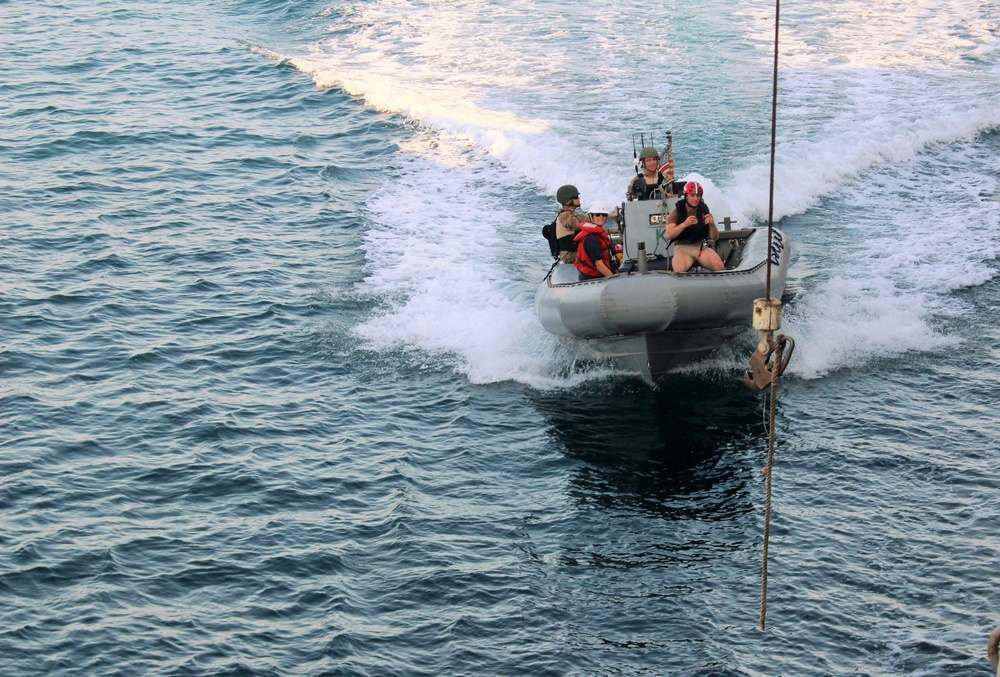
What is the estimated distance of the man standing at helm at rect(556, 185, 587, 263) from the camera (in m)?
13.6

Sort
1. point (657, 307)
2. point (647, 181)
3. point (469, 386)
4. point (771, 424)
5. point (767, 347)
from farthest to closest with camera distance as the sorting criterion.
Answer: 1. point (647, 181)
2. point (469, 386)
3. point (657, 307)
4. point (767, 347)
5. point (771, 424)

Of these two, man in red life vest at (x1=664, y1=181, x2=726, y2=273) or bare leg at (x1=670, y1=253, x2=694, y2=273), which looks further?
bare leg at (x1=670, y1=253, x2=694, y2=273)

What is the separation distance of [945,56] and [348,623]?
20422mm

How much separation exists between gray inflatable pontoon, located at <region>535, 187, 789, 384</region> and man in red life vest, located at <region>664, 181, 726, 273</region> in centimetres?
16

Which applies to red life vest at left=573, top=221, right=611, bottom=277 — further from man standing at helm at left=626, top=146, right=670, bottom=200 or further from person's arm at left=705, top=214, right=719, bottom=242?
man standing at helm at left=626, top=146, right=670, bottom=200

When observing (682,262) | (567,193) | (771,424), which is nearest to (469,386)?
(567,193)

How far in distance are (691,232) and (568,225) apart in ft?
4.63

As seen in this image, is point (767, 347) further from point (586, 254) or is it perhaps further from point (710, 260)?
point (586, 254)

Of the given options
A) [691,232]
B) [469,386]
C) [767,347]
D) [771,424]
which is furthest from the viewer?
[469,386]

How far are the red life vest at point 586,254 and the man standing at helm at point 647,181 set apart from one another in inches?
48.6

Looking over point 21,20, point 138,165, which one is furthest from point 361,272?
point 21,20

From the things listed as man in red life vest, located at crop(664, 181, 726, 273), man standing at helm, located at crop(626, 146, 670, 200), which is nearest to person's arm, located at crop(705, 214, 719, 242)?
man in red life vest, located at crop(664, 181, 726, 273)

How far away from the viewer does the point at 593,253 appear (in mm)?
13383

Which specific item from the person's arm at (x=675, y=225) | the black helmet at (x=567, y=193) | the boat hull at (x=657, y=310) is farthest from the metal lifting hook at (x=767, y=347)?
the black helmet at (x=567, y=193)
